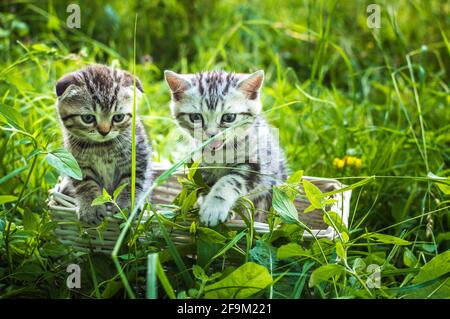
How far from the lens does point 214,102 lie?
2387 mm

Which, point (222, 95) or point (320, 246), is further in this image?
point (222, 95)

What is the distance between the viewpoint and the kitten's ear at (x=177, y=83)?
2449 millimetres

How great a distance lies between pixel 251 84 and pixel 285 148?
0.88 metres

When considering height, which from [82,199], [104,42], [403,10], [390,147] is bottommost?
[82,199]

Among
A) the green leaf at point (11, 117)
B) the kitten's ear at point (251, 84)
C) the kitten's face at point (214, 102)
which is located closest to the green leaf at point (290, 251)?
the kitten's face at point (214, 102)

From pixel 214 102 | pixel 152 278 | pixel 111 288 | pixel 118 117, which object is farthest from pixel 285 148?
pixel 152 278

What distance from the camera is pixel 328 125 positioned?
Answer: 325 centimetres

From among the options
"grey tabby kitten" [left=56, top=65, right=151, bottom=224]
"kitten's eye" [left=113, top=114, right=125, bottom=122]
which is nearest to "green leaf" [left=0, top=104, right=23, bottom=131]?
"grey tabby kitten" [left=56, top=65, right=151, bottom=224]

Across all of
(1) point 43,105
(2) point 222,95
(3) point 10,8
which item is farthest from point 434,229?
(3) point 10,8

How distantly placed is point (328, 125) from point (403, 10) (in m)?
2.62

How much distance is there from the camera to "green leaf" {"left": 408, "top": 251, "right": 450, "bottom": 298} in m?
1.80
